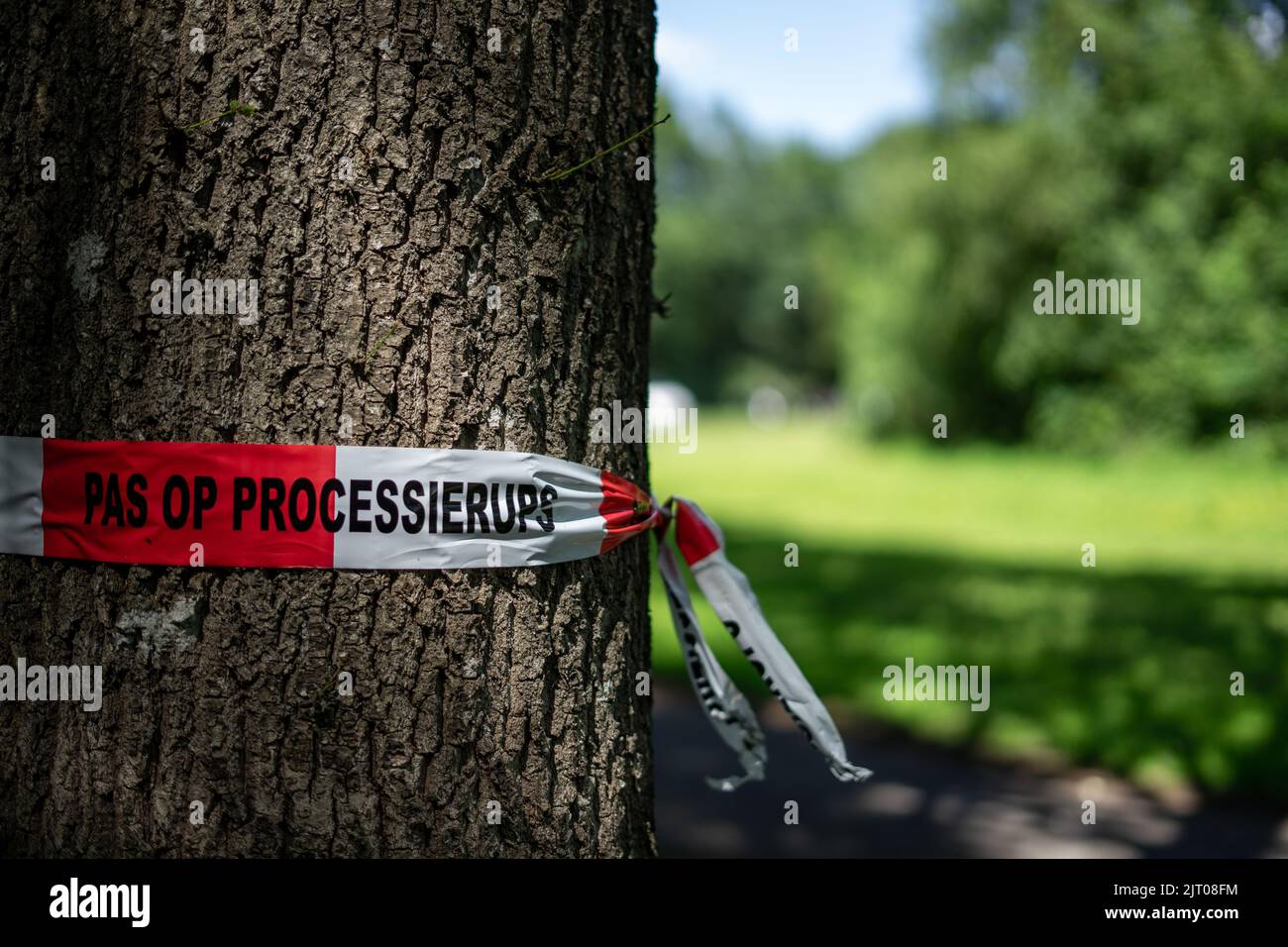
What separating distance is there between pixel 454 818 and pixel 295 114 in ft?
4.04

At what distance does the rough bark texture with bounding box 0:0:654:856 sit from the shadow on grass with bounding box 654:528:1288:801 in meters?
4.74

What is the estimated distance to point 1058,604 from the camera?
9570 mm

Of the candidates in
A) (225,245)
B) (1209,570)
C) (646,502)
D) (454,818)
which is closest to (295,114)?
(225,245)

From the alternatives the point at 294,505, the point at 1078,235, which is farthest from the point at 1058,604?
the point at 1078,235

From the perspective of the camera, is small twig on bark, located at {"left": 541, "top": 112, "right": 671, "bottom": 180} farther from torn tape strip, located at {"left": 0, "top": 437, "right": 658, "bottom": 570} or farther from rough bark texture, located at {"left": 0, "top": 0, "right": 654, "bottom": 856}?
torn tape strip, located at {"left": 0, "top": 437, "right": 658, "bottom": 570}

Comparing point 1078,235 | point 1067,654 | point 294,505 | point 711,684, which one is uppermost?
point 1078,235

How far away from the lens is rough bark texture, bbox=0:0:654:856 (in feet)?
6.40

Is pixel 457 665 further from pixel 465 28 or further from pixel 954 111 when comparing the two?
pixel 954 111

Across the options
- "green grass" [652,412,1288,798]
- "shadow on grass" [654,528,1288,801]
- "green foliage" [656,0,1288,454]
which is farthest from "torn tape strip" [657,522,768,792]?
"green foliage" [656,0,1288,454]

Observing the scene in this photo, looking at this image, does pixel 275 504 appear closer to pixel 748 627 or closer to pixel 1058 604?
pixel 748 627

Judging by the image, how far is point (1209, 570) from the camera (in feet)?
36.9

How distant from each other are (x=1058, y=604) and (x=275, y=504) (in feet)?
28.5

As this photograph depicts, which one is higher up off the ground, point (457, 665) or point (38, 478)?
point (38, 478)

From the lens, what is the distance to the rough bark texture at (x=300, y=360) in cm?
195
